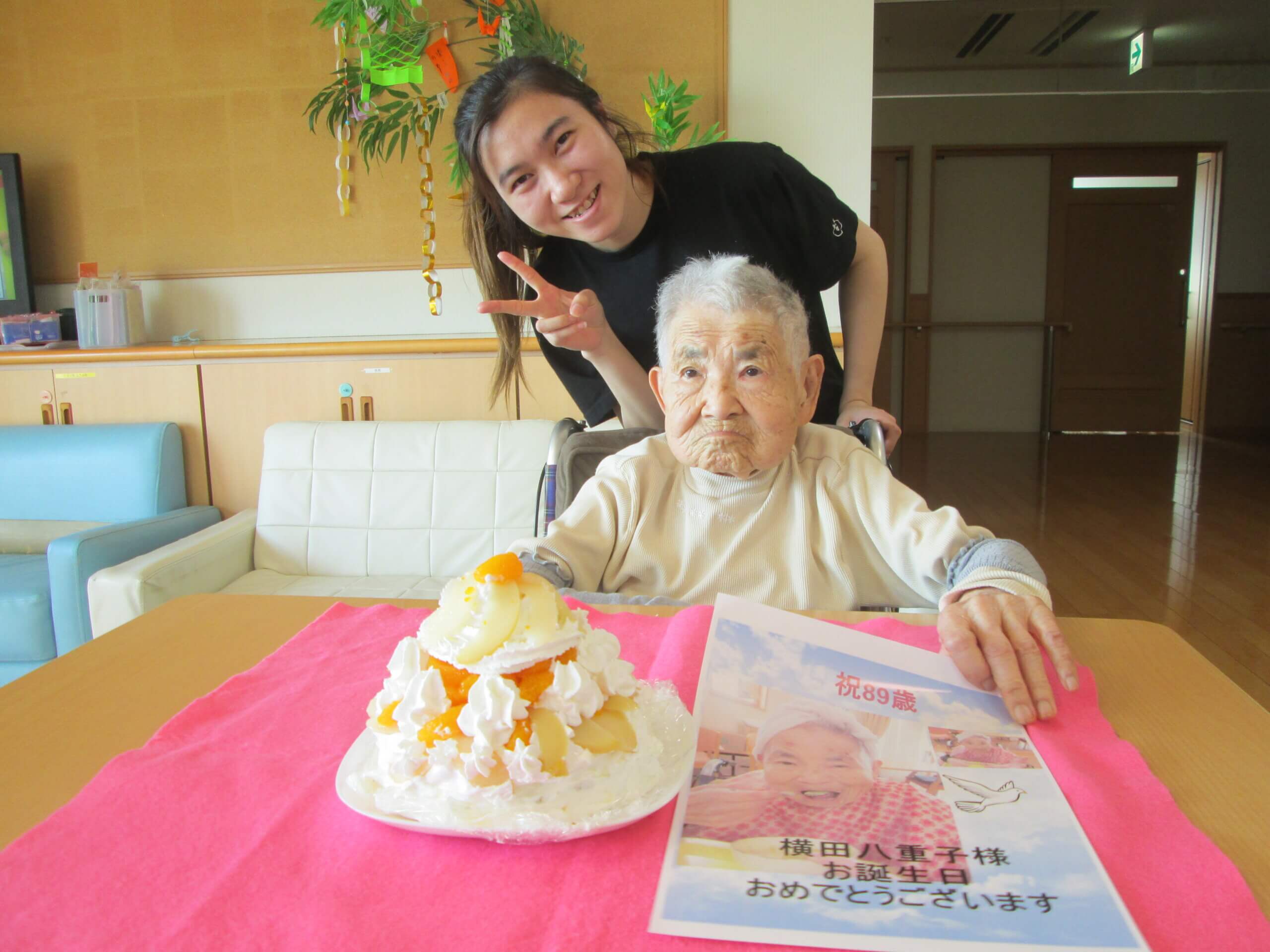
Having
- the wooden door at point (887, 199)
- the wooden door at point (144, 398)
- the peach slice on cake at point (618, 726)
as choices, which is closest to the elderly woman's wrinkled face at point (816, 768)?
the peach slice on cake at point (618, 726)

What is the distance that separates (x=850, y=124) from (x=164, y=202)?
279 centimetres

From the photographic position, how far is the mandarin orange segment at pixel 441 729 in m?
0.56

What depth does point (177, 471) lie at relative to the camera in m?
3.02

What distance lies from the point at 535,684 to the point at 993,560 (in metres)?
0.65

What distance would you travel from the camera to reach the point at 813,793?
1.91 ft

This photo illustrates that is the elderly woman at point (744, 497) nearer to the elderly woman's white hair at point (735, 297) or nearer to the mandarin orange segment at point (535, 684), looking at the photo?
the elderly woman's white hair at point (735, 297)

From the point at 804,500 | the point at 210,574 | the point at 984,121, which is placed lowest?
the point at 210,574

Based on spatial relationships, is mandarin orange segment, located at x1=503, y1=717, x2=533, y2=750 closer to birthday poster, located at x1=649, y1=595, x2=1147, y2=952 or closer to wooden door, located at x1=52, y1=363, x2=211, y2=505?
birthday poster, located at x1=649, y1=595, x2=1147, y2=952

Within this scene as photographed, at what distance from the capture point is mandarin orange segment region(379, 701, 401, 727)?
1.93ft

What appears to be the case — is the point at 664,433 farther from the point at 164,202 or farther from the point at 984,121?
the point at 984,121

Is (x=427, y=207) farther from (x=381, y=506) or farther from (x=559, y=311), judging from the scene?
(x=559, y=311)

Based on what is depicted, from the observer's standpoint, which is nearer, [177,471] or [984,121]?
[177,471]

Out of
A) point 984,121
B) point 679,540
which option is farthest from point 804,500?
point 984,121

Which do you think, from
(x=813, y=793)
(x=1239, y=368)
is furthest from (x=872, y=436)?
(x=1239, y=368)
